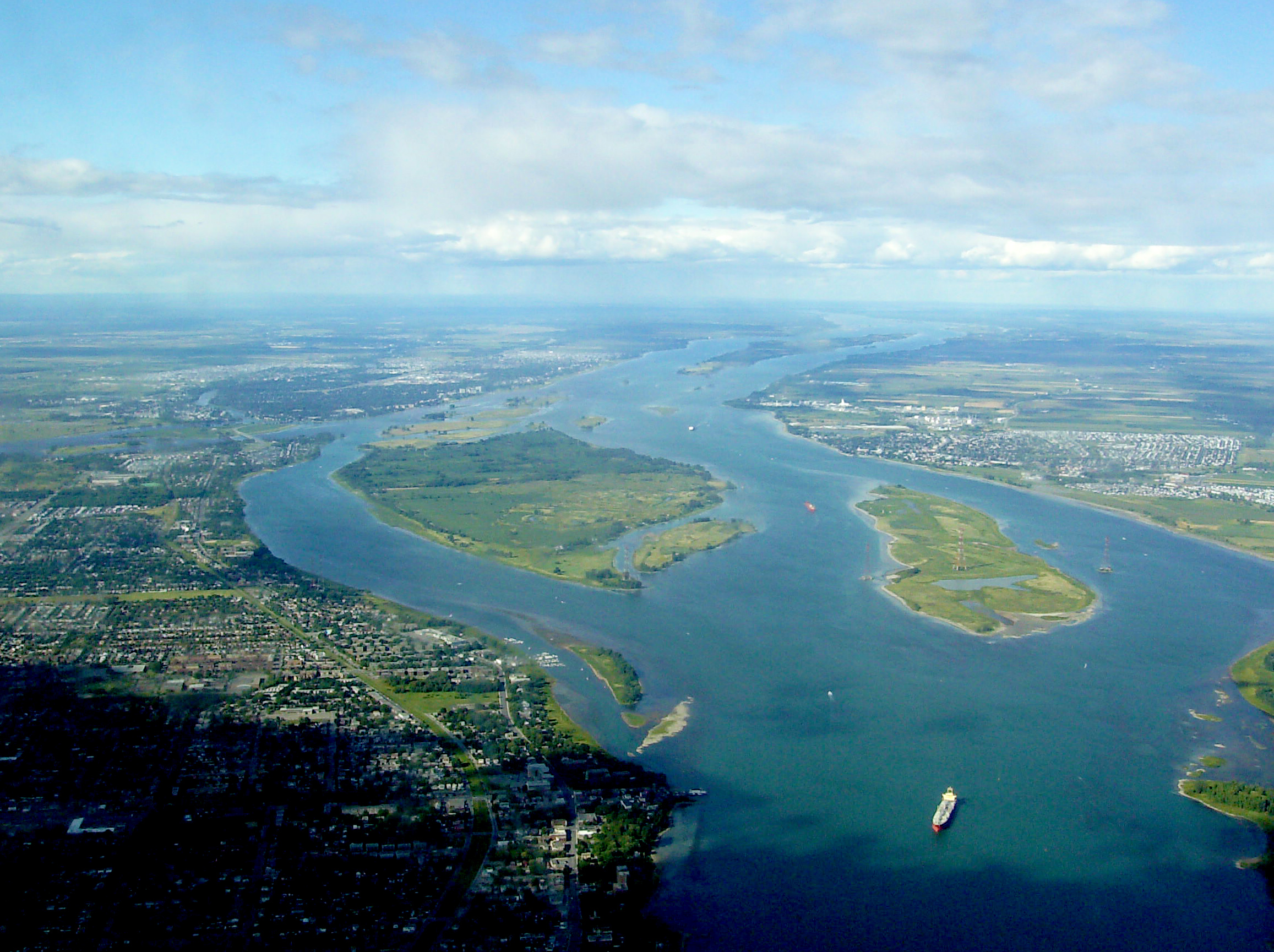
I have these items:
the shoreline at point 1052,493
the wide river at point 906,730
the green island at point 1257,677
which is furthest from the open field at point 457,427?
the green island at point 1257,677

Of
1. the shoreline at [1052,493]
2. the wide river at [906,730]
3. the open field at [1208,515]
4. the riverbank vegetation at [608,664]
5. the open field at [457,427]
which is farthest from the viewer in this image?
the open field at [457,427]

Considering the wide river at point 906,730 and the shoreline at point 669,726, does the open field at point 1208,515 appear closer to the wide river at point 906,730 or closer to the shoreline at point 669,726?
the wide river at point 906,730

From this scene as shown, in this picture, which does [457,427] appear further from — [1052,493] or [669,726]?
[669,726]

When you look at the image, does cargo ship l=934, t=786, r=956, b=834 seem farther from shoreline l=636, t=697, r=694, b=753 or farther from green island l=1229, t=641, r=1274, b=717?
green island l=1229, t=641, r=1274, b=717

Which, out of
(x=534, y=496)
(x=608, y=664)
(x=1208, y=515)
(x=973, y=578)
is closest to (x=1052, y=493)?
(x=1208, y=515)

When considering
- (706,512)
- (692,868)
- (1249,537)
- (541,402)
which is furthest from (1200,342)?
(692,868)

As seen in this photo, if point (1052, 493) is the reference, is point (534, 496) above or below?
above
